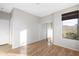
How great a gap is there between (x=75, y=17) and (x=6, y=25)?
223 centimetres

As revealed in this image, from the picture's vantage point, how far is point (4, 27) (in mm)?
2135

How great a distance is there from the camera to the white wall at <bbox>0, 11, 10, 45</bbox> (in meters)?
2.08

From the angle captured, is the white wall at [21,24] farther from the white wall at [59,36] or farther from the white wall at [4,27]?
the white wall at [59,36]

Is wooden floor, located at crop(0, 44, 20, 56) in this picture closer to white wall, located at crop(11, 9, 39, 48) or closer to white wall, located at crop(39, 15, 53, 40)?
white wall, located at crop(11, 9, 39, 48)

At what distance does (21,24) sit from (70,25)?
5.29 feet

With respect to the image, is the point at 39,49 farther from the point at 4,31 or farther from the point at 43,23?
the point at 4,31

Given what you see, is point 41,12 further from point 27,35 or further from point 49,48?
point 49,48

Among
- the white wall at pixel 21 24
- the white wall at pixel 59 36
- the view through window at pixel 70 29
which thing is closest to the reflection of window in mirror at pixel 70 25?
the view through window at pixel 70 29

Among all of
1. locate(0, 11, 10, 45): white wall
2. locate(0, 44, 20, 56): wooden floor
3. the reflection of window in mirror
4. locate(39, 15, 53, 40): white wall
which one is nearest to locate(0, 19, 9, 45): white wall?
locate(0, 11, 10, 45): white wall

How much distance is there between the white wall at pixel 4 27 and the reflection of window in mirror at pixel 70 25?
184 cm

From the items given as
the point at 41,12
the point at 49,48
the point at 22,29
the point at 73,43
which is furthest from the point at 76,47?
the point at 22,29

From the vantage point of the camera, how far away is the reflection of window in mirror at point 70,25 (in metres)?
2.51

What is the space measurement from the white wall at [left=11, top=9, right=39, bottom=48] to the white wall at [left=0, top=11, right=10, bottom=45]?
0.15 meters

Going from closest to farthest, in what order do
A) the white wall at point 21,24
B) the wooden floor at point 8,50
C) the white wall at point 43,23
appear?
the wooden floor at point 8,50 < the white wall at point 21,24 < the white wall at point 43,23
